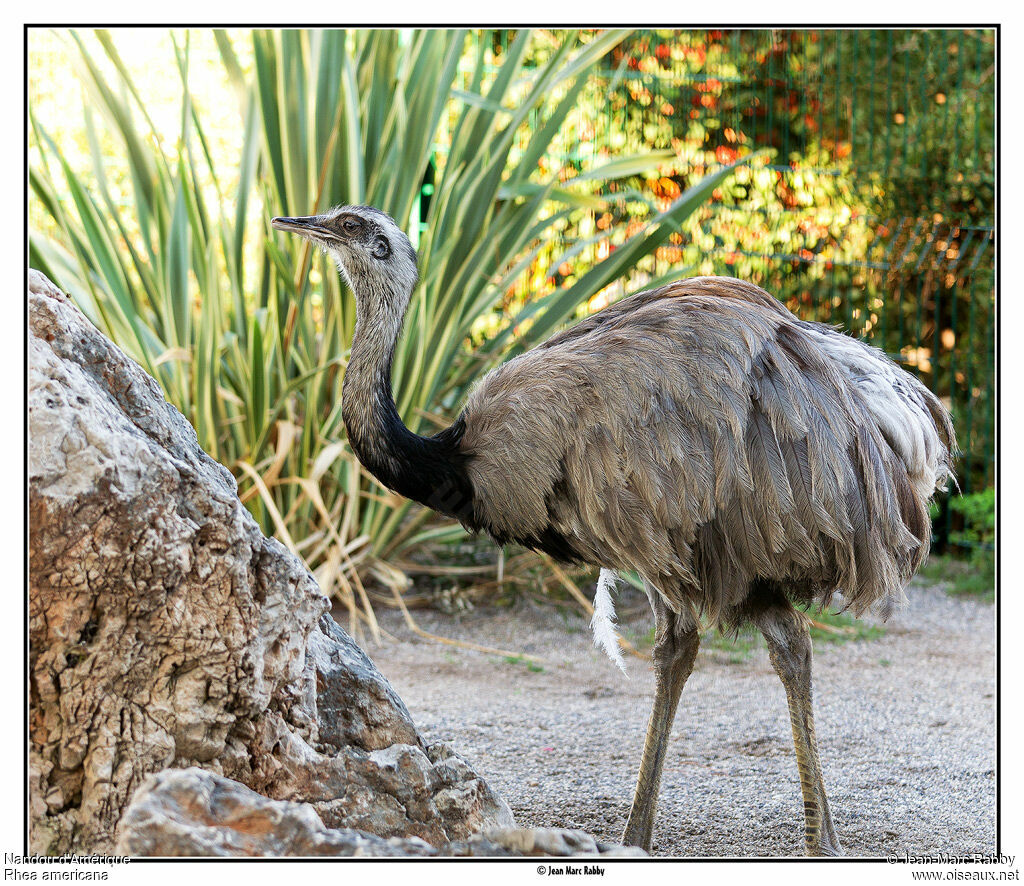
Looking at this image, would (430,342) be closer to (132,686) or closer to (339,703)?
(339,703)

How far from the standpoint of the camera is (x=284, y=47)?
478cm

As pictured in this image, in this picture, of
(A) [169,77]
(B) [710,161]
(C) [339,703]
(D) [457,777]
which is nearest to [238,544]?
(C) [339,703]

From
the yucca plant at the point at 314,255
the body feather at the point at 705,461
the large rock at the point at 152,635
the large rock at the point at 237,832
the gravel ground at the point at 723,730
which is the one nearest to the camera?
the large rock at the point at 237,832

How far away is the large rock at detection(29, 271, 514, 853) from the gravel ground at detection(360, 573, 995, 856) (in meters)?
0.66

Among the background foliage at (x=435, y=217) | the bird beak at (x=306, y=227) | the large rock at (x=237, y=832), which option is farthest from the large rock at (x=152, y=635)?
the background foliage at (x=435, y=217)

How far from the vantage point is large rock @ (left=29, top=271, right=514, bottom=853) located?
216cm

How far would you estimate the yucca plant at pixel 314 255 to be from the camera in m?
4.83

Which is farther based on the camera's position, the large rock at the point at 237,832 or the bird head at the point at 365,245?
the bird head at the point at 365,245

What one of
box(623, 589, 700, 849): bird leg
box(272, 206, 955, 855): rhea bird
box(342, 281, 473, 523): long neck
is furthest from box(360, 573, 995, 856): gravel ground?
box(342, 281, 473, 523): long neck

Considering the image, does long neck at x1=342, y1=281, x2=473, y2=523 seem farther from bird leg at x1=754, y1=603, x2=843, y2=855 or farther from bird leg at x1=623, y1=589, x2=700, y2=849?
bird leg at x1=754, y1=603, x2=843, y2=855

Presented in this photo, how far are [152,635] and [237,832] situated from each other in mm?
519

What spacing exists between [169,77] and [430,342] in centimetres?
283

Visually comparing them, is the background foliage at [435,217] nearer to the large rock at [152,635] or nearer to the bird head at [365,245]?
the bird head at [365,245]

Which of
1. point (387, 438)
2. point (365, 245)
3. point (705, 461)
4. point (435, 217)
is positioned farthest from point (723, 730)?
point (435, 217)
